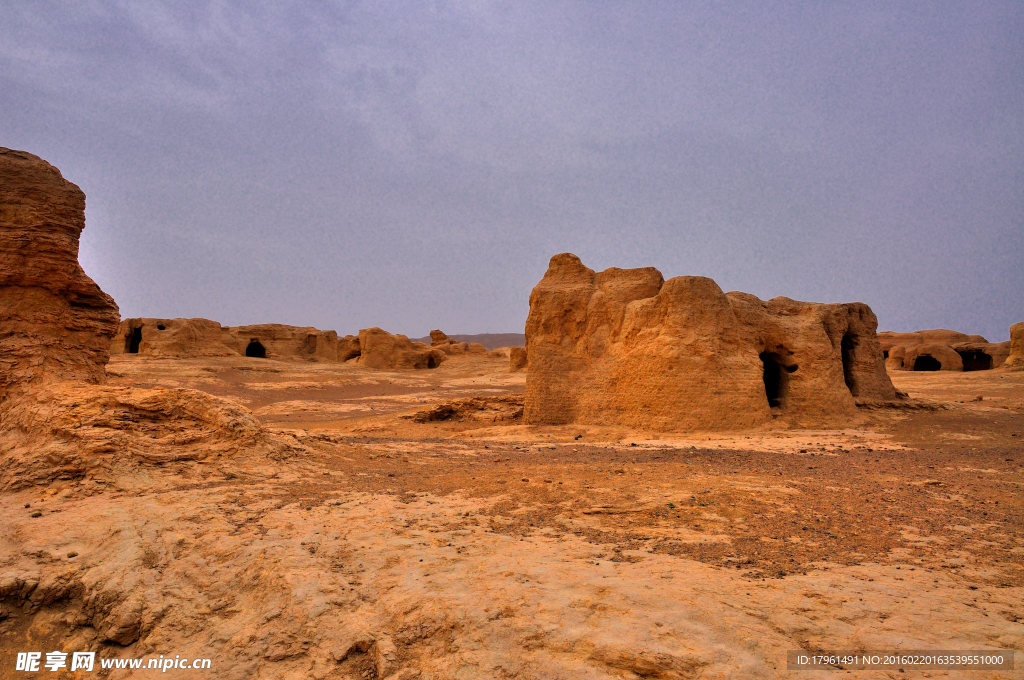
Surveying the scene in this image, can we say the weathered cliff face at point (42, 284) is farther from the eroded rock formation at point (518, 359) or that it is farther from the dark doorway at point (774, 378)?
the eroded rock formation at point (518, 359)

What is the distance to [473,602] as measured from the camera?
2871 mm

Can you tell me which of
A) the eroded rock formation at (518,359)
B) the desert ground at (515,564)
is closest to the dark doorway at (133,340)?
the eroded rock formation at (518,359)

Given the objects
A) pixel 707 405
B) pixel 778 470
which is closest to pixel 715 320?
pixel 707 405

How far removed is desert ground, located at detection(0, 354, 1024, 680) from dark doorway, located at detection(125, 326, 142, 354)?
92.0 feet

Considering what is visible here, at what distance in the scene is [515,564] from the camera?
3.36 meters

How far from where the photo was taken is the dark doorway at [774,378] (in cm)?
1165

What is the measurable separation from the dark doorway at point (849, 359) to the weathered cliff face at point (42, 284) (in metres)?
14.4

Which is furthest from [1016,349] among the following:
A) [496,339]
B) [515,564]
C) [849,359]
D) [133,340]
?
[496,339]

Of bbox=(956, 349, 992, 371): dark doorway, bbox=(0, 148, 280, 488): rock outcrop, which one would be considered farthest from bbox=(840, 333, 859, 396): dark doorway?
bbox=(956, 349, 992, 371): dark doorway

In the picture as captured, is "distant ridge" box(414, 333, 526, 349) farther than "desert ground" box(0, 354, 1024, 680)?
Yes

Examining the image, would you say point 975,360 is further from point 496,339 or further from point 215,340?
point 496,339

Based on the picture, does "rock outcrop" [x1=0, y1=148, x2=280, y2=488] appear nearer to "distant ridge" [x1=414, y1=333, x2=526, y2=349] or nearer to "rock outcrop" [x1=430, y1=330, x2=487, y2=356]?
"rock outcrop" [x1=430, y1=330, x2=487, y2=356]

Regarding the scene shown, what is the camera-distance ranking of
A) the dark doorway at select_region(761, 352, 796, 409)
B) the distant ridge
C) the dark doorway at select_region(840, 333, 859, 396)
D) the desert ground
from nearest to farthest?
the desert ground, the dark doorway at select_region(761, 352, 796, 409), the dark doorway at select_region(840, 333, 859, 396), the distant ridge

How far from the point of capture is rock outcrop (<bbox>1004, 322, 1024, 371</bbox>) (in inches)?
865
